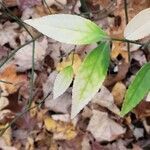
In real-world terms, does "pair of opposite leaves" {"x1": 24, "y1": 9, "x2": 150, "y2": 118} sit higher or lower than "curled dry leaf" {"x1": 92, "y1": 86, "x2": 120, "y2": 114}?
higher

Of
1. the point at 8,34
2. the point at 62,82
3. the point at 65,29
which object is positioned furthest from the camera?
the point at 8,34

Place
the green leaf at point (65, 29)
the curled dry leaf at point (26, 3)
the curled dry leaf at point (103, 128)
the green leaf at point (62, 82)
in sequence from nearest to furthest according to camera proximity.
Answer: the green leaf at point (65, 29) < the green leaf at point (62, 82) < the curled dry leaf at point (103, 128) < the curled dry leaf at point (26, 3)

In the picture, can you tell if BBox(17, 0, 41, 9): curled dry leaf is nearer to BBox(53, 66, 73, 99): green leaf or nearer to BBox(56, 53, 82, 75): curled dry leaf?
BBox(56, 53, 82, 75): curled dry leaf

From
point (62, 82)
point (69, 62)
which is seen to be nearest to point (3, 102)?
point (69, 62)

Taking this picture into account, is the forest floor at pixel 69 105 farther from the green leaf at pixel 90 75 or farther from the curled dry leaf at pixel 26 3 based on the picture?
the green leaf at pixel 90 75

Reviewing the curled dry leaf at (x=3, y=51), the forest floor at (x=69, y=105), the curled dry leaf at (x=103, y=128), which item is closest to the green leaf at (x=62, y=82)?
the forest floor at (x=69, y=105)

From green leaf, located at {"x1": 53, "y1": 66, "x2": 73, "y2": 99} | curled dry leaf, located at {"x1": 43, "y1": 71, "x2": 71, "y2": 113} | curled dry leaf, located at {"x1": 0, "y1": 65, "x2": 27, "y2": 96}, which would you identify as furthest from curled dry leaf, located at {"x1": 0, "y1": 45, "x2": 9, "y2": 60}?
green leaf, located at {"x1": 53, "y1": 66, "x2": 73, "y2": 99}

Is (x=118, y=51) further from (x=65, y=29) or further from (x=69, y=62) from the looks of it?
(x=65, y=29)

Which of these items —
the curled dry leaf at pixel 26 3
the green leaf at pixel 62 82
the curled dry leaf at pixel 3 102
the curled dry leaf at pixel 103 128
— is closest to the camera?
the green leaf at pixel 62 82
